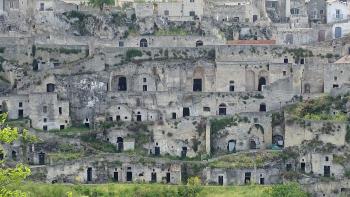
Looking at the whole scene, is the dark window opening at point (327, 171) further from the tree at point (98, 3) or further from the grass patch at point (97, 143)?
the tree at point (98, 3)

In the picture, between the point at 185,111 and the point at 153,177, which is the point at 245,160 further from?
the point at 185,111

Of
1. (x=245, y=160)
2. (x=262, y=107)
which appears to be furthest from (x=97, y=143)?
(x=262, y=107)

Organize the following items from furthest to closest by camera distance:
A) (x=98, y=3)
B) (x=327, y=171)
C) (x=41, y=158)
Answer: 1. (x=98, y=3)
2. (x=41, y=158)
3. (x=327, y=171)

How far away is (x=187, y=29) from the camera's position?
67.1 m

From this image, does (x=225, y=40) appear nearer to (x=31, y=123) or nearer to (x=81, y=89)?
(x=81, y=89)

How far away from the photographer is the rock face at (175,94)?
57625 millimetres

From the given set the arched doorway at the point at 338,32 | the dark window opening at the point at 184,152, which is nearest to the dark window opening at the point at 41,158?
the dark window opening at the point at 184,152

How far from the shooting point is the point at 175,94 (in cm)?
6181

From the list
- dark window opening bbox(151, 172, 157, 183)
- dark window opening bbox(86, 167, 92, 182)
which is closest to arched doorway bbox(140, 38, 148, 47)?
dark window opening bbox(151, 172, 157, 183)

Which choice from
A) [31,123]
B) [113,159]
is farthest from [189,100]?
[31,123]

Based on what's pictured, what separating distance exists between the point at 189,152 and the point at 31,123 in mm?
11454

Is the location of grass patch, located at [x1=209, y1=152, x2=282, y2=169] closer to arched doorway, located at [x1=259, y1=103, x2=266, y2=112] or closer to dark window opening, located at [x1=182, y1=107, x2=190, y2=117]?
arched doorway, located at [x1=259, y1=103, x2=266, y2=112]

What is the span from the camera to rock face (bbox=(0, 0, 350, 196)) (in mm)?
57625

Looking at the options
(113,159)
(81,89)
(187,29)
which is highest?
(187,29)
